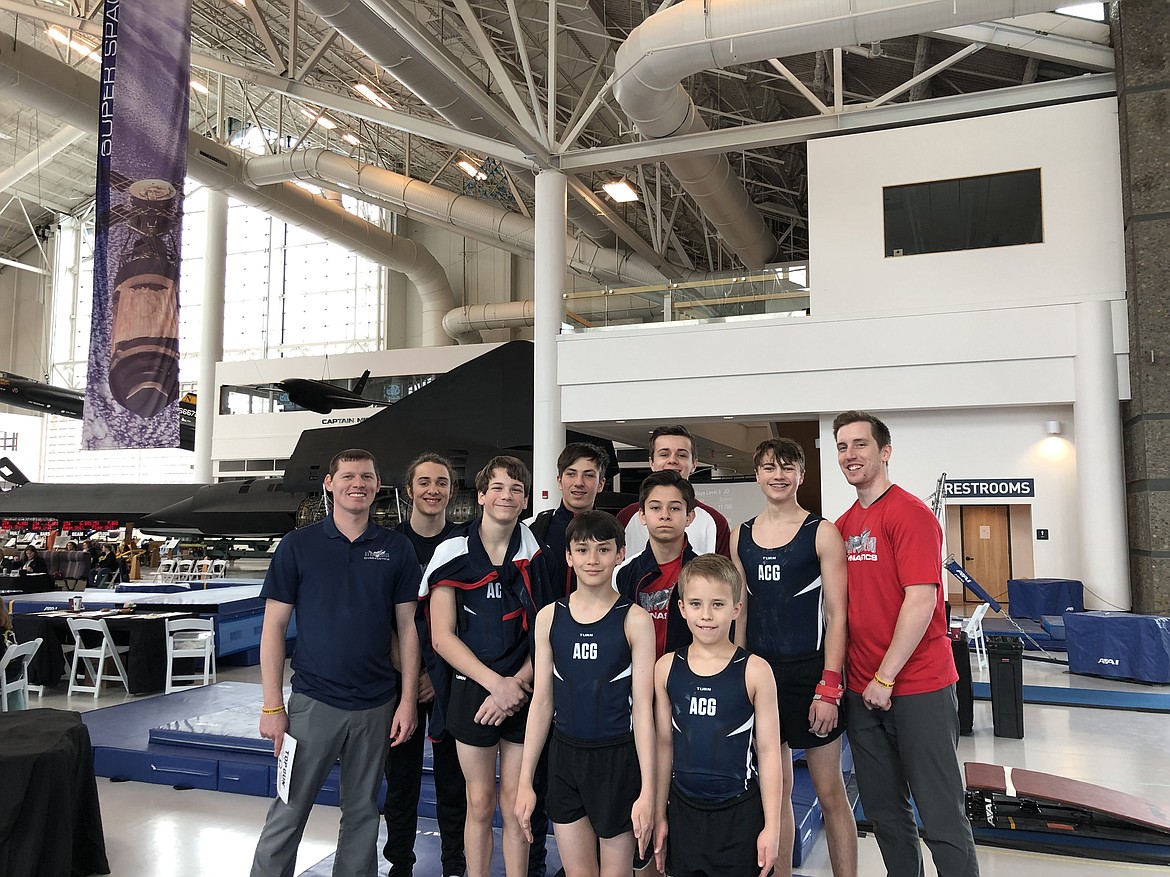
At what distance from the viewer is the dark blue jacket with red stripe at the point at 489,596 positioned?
288 cm

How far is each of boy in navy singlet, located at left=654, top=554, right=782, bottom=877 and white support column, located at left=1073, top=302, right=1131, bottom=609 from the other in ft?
29.4

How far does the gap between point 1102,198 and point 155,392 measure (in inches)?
418

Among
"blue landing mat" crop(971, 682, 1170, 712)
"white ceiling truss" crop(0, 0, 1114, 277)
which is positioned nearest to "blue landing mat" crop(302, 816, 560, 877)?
"blue landing mat" crop(971, 682, 1170, 712)

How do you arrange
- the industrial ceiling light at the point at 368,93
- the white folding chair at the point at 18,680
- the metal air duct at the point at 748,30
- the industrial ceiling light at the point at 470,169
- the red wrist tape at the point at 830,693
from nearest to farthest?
the red wrist tape at the point at 830,693 → the white folding chair at the point at 18,680 → the metal air duct at the point at 748,30 → the industrial ceiling light at the point at 368,93 → the industrial ceiling light at the point at 470,169

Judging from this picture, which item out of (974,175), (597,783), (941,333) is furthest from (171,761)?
(974,175)

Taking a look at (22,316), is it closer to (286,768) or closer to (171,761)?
(171,761)

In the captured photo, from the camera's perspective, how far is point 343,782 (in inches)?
118

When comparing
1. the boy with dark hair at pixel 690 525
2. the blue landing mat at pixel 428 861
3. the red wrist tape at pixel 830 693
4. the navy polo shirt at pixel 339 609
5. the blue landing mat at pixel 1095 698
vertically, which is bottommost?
the blue landing mat at pixel 1095 698

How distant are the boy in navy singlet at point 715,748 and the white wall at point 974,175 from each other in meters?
9.15

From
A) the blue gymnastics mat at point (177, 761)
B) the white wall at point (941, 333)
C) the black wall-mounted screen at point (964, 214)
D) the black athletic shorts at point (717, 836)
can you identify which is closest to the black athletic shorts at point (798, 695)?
the black athletic shorts at point (717, 836)

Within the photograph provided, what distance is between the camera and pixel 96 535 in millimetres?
25406

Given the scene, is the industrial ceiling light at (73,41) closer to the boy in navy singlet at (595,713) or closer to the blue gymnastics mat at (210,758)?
the blue gymnastics mat at (210,758)

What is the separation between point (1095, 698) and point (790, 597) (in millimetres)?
5943

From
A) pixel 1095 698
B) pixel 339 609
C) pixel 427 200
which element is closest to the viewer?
pixel 339 609
